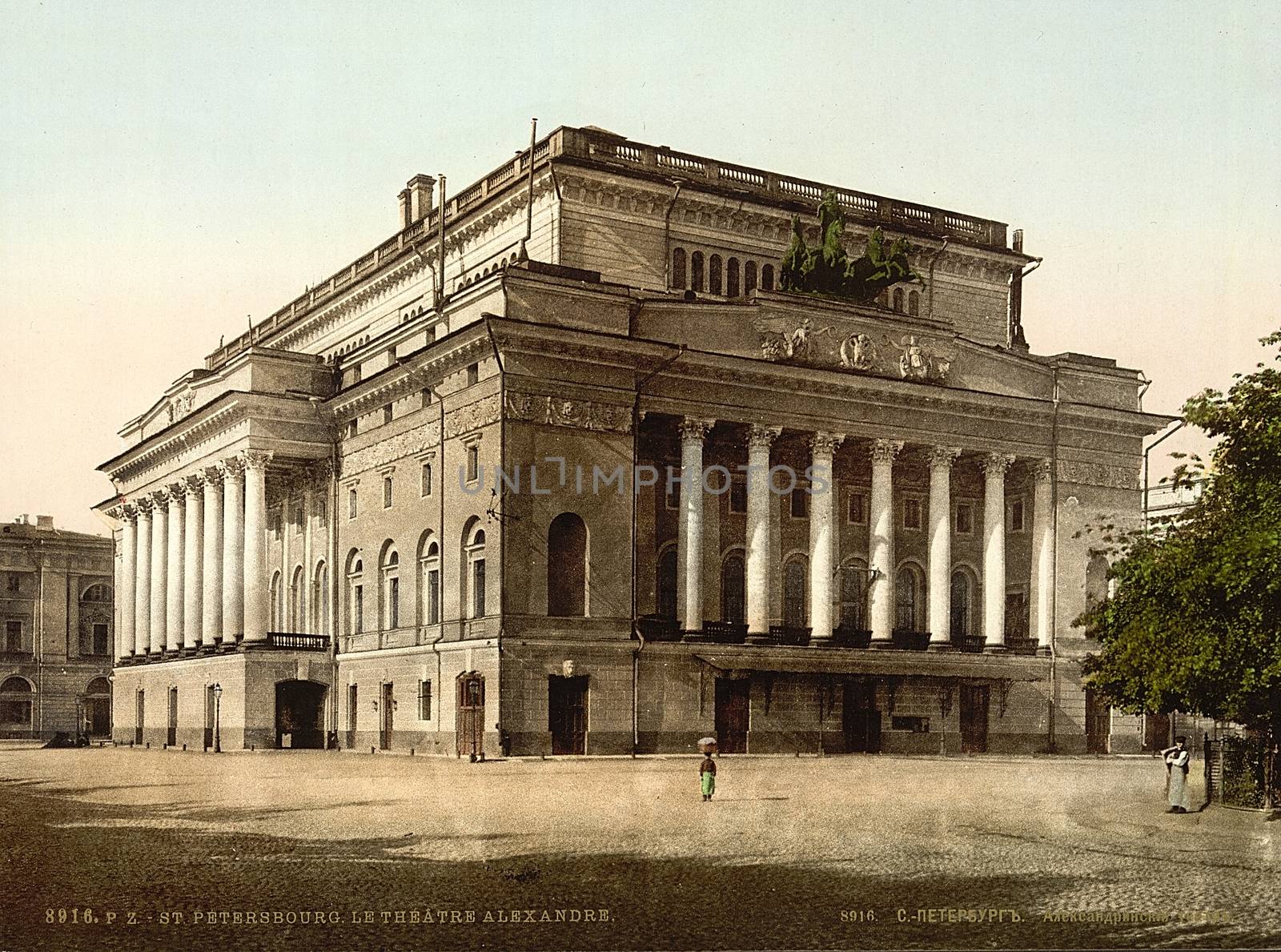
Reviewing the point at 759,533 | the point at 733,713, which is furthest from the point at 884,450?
the point at 733,713

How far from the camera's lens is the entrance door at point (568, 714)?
47.2 m

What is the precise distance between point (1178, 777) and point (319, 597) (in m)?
43.2

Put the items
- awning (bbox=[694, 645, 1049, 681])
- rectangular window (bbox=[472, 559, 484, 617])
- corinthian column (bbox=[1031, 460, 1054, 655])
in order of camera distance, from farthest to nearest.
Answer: corinthian column (bbox=[1031, 460, 1054, 655])
awning (bbox=[694, 645, 1049, 681])
rectangular window (bbox=[472, 559, 484, 617])

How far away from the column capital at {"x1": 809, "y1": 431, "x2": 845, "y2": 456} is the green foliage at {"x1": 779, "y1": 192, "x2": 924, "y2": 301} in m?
5.30

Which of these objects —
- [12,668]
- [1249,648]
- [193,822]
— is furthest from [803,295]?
[12,668]

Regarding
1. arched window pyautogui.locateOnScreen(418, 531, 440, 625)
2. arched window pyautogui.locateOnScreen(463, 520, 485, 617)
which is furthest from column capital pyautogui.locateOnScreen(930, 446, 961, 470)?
arched window pyautogui.locateOnScreen(418, 531, 440, 625)

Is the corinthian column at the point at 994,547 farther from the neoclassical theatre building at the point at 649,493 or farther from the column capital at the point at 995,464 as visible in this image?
the neoclassical theatre building at the point at 649,493

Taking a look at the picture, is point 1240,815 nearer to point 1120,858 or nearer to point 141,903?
point 1120,858

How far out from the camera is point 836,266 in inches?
2164

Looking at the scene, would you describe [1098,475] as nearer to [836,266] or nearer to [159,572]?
[836,266]

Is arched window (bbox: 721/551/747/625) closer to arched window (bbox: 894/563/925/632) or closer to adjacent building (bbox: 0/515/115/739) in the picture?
arched window (bbox: 894/563/925/632)

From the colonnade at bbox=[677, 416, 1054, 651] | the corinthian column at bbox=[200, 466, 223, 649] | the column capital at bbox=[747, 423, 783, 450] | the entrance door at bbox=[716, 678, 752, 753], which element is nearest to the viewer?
the entrance door at bbox=[716, 678, 752, 753]

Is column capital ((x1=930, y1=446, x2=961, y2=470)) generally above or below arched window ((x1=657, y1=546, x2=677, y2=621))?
above

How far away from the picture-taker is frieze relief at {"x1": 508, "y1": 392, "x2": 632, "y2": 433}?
47.2 metres
